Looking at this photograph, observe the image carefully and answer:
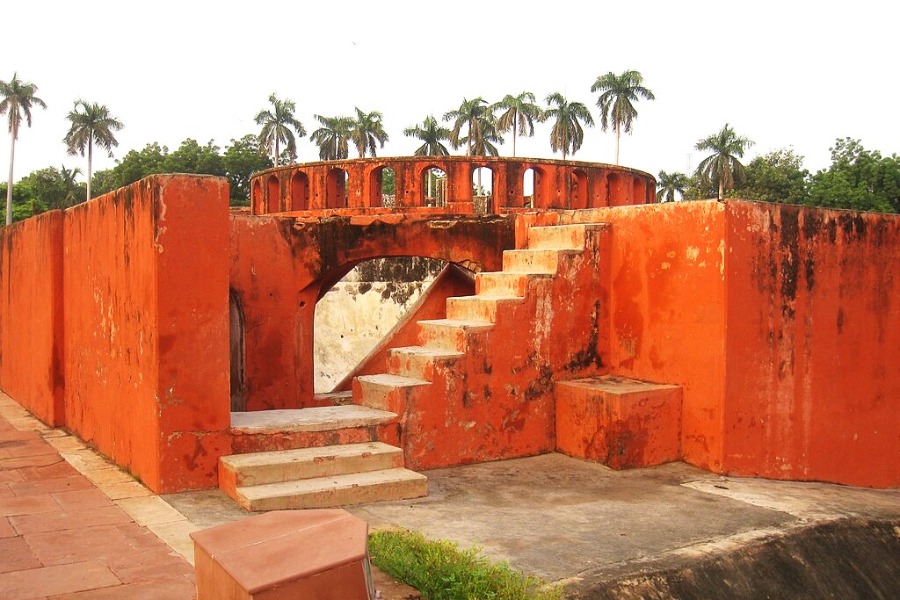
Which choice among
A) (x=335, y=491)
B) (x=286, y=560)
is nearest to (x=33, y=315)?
(x=335, y=491)

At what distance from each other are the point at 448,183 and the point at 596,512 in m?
5.19

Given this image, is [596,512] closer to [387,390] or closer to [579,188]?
[387,390]

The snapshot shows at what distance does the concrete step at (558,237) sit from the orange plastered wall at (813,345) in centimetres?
125

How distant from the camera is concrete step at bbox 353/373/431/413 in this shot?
595 cm

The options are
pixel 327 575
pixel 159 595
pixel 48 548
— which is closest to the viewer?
pixel 327 575

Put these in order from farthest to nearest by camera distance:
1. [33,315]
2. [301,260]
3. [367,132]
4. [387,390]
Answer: [367,132]
[301,260]
[33,315]
[387,390]

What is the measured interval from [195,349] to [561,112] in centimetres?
3410

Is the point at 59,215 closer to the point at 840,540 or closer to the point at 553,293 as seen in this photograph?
the point at 553,293

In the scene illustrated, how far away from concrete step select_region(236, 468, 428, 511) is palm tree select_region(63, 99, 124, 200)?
121 ft

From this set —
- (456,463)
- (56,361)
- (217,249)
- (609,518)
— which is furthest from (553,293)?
(56,361)

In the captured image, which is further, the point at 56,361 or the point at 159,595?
the point at 56,361

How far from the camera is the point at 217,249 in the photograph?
5438mm

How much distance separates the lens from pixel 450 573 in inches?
140

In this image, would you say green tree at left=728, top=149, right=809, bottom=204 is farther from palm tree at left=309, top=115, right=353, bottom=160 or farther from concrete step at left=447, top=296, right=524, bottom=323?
concrete step at left=447, top=296, right=524, bottom=323
